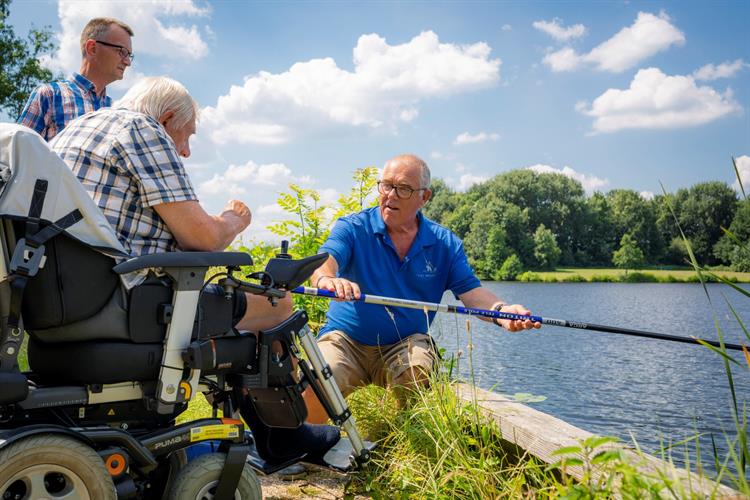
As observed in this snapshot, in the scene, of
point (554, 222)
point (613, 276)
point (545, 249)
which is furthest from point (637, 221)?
point (545, 249)

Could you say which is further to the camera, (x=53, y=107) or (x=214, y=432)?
(x=53, y=107)

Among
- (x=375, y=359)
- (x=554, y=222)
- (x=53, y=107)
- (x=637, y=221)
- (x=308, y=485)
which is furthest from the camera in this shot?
(x=554, y=222)

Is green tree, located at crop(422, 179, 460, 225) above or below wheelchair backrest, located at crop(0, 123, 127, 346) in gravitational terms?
above

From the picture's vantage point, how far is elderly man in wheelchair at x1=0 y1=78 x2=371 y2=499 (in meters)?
1.89

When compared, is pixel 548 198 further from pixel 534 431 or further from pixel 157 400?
pixel 157 400

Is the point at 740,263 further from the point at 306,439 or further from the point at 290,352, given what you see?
the point at 306,439

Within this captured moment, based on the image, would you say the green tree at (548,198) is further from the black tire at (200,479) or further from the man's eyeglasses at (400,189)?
the black tire at (200,479)

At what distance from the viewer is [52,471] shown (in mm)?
1874

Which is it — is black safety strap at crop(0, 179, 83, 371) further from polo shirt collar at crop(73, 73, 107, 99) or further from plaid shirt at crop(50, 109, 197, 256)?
polo shirt collar at crop(73, 73, 107, 99)

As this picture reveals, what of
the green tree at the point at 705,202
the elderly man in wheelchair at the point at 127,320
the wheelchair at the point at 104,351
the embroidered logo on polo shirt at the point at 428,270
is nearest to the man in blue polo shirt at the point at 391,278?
the embroidered logo on polo shirt at the point at 428,270

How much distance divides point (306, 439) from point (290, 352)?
0.52 meters

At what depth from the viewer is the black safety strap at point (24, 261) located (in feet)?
6.07

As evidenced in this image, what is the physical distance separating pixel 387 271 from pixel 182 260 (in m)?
1.80

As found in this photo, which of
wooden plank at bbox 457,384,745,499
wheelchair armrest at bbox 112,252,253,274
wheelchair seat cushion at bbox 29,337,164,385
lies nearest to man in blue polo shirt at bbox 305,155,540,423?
wooden plank at bbox 457,384,745,499
